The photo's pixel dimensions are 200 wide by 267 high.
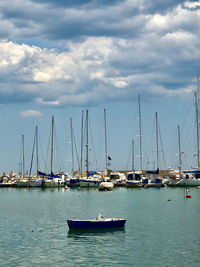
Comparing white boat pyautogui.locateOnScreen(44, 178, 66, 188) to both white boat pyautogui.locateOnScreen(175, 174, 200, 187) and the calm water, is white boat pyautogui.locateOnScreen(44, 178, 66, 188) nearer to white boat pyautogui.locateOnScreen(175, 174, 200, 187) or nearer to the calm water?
white boat pyautogui.locateOnScreen(175, 174, 200, 187)

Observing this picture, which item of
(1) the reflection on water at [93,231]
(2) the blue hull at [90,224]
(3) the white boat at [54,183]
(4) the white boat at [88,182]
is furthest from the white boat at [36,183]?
(1) the reflection on water at [93,231]

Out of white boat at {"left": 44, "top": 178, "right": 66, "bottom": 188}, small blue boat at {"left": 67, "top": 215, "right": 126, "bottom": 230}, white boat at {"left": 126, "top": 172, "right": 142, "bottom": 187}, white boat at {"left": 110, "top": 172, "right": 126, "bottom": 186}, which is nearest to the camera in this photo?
small blue boat at {"left": 67, "top": 215, "right": 126, "bottom": 230}

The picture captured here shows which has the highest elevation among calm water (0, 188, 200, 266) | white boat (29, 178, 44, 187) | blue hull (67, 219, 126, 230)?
white boat (29, 178, 44, 187)

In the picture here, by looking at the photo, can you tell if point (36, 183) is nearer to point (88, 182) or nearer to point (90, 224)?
Answer: point (88, 182)

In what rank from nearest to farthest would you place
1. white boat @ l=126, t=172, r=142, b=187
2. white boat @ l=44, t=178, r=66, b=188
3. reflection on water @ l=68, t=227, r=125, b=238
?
reflection on water @ l=68, t=227, r=125, b=238, white boat @ l=126, t=172, r=142, b=187, white boat @ l=44, t=178, r=66, b=188

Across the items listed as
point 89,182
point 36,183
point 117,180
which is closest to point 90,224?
point 89,182

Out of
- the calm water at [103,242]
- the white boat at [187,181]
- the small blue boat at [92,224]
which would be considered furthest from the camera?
the white boat at [187,181]

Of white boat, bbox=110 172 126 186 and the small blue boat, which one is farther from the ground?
white boat, bbox=110 172 126 186

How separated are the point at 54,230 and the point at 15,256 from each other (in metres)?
13.6

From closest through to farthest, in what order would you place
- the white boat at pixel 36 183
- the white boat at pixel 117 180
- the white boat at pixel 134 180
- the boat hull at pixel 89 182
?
the white boat at pixel 134 180 < the boat hull at pixel 89 182 < the white boat at pixel 36 183 < the white boat at pixel 117 180

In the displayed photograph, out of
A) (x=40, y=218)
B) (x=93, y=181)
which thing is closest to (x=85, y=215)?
(x=40, y=218)

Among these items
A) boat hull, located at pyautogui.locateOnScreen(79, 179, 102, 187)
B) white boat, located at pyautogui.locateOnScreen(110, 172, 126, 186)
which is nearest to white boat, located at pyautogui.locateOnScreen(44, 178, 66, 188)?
boat hull, located at pyautogui.locateOnScreen(79, 179, 102, 187)

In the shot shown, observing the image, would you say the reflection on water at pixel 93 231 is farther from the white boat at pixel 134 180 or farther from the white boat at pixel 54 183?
the white boat at pixel 54 183

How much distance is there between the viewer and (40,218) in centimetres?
6412
